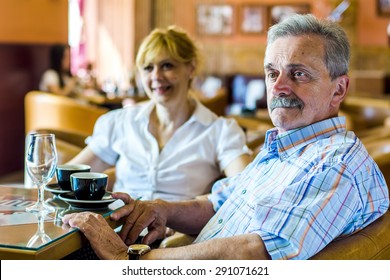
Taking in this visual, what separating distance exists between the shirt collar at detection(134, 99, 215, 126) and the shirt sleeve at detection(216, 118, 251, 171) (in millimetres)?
74

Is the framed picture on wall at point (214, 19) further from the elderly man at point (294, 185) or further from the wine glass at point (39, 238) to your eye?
the wine glass at point (39, 238)

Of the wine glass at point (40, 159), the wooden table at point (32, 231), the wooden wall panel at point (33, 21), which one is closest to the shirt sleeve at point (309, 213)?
the wooden table at point (32, 231)

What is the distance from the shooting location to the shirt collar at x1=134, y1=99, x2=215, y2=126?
8.98 feet

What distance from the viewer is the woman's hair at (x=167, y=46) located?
282 centimetres

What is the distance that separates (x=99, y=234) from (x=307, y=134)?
0.60m

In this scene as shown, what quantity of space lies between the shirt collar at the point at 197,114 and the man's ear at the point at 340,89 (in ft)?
3.23

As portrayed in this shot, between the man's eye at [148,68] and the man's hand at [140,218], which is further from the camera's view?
the man's eye at [148,68]

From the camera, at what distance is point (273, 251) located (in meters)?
1.51

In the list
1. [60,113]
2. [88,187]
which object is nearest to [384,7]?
[60,113]

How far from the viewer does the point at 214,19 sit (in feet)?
36.4

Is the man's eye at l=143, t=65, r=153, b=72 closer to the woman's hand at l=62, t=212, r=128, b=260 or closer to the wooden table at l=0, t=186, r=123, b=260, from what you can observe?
the wooden table at l=0, t=186, r=123, b=260

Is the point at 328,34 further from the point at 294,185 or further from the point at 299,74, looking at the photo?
the point at 294,185

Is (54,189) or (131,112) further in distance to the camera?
(131,112)

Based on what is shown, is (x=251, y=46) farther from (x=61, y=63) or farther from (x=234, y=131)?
(x=234, y=131)
